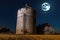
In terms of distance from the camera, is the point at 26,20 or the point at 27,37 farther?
the point at 26,20

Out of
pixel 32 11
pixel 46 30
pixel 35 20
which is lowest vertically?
pixel 46 30

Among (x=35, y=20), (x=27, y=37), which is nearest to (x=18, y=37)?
(x=27, y=37)

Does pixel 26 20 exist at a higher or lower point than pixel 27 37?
higher

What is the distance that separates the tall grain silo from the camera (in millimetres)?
20953

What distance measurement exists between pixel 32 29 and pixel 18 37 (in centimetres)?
1234

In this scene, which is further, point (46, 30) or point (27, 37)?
point (46, 30)

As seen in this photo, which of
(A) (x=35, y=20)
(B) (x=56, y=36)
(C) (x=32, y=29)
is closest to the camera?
(B) (x=56, y=36)

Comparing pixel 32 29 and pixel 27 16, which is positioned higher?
pixel 27 16

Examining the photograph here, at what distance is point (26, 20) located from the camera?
70.5ft

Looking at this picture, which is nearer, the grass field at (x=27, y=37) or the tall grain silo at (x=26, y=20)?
the grass field at (x=27, y=37)

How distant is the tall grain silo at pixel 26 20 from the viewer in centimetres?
2095

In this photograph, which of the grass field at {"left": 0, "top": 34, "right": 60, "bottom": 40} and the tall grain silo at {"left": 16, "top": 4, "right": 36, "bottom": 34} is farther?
the tall grain silo at {"left": 16, "top": 4, "right": 36, "bottom": 34}

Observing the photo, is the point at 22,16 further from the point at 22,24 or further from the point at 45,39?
the point at 45,39

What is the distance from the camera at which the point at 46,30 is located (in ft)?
76.4
